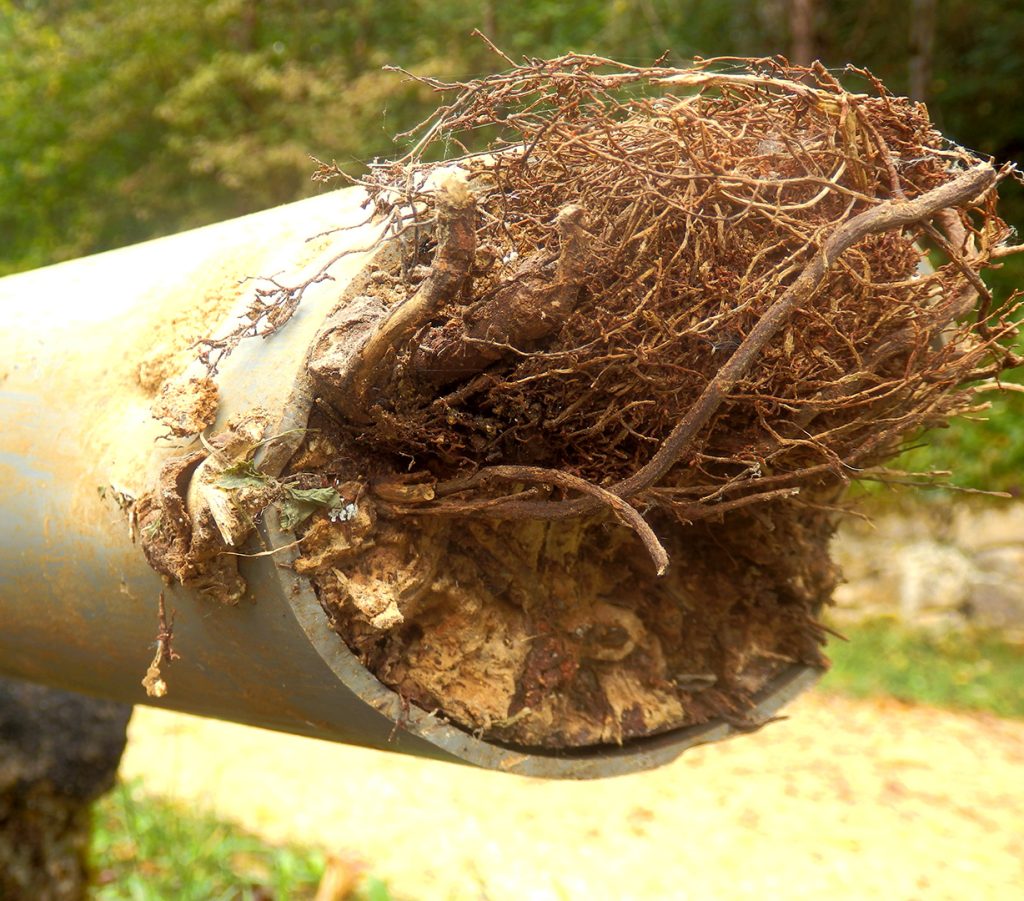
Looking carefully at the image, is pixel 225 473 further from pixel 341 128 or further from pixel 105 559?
pixel 341 128

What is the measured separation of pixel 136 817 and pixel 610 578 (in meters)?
3.20

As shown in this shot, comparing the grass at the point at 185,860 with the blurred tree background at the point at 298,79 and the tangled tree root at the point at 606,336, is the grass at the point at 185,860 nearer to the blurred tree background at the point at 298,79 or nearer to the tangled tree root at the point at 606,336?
the tangled tree root at the point at 606,336

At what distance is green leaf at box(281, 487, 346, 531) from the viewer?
3.93ft

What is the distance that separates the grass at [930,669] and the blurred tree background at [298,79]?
3.80 ft

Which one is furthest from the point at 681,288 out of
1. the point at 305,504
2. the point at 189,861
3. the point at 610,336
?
the point at 189,861

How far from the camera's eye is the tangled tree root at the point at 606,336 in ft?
3.94

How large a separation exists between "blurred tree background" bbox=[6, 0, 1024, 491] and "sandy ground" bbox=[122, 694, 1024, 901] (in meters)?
2.56

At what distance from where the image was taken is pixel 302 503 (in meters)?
1.21

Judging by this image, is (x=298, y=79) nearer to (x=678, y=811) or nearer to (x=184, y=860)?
(x=678, y=811)

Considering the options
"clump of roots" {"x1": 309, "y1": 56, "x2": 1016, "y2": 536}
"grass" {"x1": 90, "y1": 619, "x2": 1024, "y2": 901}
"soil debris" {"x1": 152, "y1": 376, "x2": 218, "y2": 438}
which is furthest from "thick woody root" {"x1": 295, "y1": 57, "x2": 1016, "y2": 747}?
"grass" {"x1": 90, "y1": 619, "x2": 1024, "y2": 901}

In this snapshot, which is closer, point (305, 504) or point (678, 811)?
point (305, 504)

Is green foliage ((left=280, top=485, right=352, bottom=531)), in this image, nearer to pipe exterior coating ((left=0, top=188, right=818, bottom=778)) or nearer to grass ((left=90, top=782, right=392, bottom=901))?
pipe exterior coating ((left=0, top=188, right=818, bottom=778))

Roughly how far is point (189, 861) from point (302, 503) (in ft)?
10.1

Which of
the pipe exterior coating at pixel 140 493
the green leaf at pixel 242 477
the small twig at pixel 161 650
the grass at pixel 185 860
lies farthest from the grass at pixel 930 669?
the green leaf at pixel 242 477
